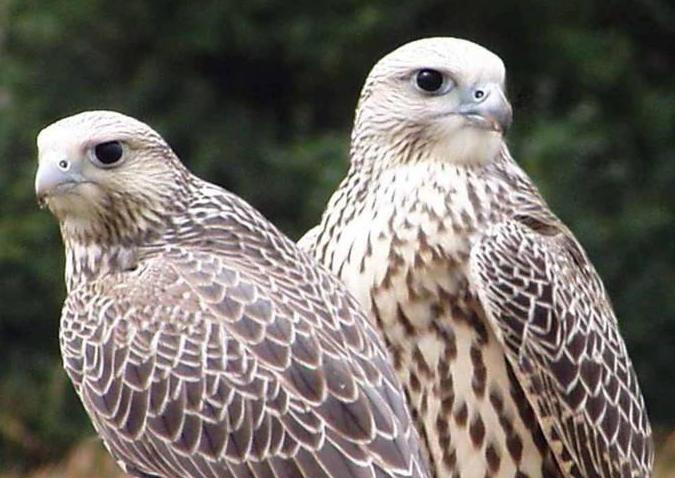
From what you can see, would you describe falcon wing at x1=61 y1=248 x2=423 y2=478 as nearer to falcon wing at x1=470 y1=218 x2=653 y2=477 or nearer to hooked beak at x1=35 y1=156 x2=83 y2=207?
hooked beak at x1=35 y1=156 x2=83 y2=207

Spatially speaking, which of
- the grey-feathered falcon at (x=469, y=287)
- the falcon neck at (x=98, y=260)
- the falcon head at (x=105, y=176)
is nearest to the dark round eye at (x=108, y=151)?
the falcon head at (x=105, y=176)

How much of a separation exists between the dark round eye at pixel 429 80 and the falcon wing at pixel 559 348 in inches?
15.8

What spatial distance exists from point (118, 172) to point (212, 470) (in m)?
0.80

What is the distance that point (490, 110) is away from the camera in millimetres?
5977

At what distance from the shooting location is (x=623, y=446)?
242 inches

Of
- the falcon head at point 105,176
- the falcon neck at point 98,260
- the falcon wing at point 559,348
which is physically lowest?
the falcon wing at point 559,348

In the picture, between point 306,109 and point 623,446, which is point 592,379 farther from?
point 306,109

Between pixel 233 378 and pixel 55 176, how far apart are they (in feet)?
2.18

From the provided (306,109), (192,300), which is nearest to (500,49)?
(306,109)

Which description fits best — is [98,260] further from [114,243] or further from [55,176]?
[55,176]

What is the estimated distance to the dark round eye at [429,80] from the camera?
19.9 feet

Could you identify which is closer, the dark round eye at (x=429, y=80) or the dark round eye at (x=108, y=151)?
the dark round eye at (x=108, y=151)

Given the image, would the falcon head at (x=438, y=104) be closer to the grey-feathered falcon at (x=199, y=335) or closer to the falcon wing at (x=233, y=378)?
the grey-feathered falcon at (x=199, y=335)

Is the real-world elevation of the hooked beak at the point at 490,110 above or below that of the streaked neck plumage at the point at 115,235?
above
